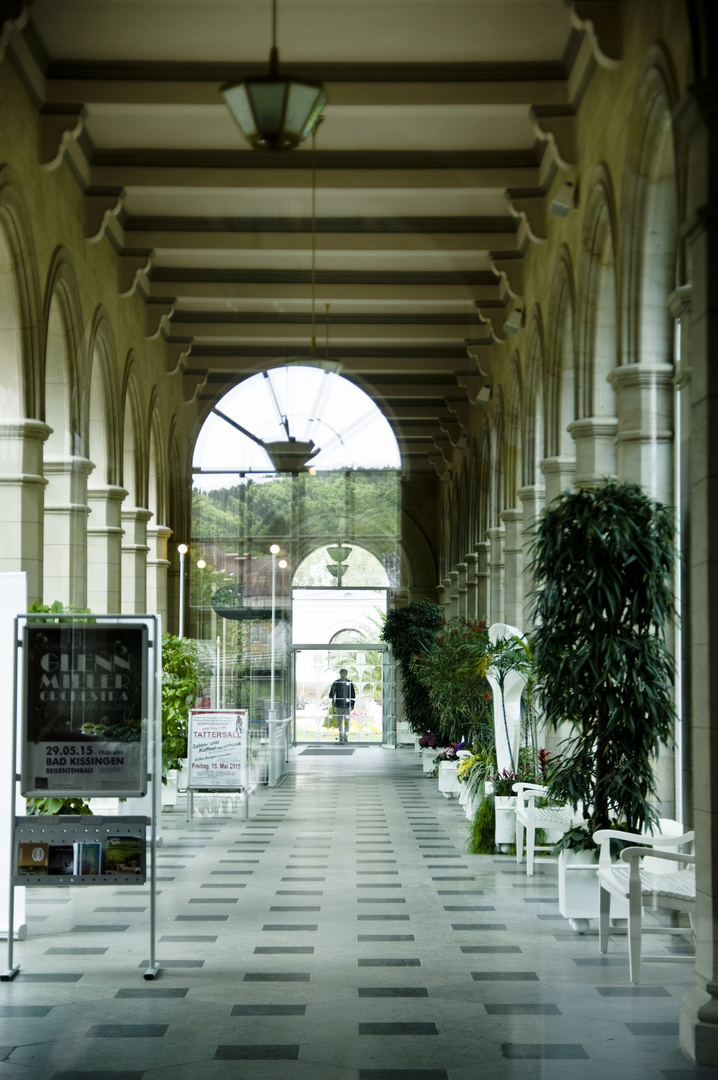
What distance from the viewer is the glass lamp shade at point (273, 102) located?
5105 mm

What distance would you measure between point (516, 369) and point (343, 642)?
146 cm

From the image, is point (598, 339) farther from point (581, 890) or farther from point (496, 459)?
point (581, 890)

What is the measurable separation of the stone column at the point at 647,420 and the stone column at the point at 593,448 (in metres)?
0.08

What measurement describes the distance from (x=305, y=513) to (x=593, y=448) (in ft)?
4.28

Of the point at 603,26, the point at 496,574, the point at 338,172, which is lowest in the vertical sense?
the point at 496,574

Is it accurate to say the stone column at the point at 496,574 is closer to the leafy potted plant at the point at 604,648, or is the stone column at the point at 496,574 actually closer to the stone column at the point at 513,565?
the stone column at the point at 513,565

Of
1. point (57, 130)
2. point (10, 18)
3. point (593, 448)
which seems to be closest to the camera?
point (10, 18)

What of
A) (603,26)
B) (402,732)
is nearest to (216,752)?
(402,732)

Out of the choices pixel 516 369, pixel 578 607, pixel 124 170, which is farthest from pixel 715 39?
pixel 578 607

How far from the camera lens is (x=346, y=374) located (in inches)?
232

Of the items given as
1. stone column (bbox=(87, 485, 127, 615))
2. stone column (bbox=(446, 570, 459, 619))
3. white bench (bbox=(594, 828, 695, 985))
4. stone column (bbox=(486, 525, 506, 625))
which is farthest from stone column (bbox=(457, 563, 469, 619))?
stone column (bbox=(87, 485, 127, 615))

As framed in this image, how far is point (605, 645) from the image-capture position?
6621mm

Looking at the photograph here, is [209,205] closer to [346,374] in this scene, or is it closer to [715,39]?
[346,374]

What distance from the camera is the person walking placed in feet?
18.9
